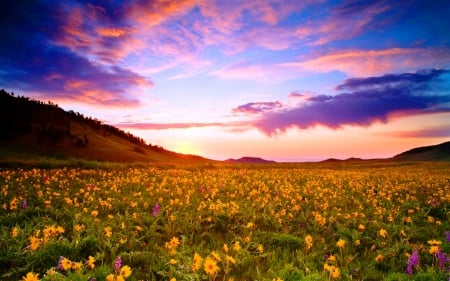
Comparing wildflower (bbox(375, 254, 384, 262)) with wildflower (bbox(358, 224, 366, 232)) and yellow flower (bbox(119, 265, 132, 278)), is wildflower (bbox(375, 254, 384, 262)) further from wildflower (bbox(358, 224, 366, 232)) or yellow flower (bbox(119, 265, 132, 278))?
yellow flower (bbox(119, 265, 132, 278))

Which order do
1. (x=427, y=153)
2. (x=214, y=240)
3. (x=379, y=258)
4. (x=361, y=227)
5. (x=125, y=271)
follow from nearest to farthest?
(x=125, y=271)
(x=379, y=258)
(x=214, y=240)
(x=361, y=227)
(x=427, y=153)

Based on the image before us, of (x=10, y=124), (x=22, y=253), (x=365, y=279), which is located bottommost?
(x=365, y=279)

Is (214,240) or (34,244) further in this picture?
(214,240)

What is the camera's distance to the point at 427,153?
14075cm

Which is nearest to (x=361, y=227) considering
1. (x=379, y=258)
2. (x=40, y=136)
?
(x=379, y=258)

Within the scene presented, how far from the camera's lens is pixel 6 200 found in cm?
950

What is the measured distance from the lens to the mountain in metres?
127

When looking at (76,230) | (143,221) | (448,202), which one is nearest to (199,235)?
(143,221)

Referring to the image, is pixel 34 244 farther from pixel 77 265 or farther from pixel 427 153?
pixel 427 153

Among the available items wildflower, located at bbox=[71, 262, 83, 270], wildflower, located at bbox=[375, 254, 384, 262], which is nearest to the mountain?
wildflower, located at bbox=[375, 254, 384, 262]

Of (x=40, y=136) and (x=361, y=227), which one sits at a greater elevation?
(x=40, y=136)

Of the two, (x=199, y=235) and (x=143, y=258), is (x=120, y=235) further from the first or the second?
(x=199, y=235)

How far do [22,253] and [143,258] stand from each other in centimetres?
178

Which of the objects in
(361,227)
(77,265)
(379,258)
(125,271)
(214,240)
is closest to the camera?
(125,271)
